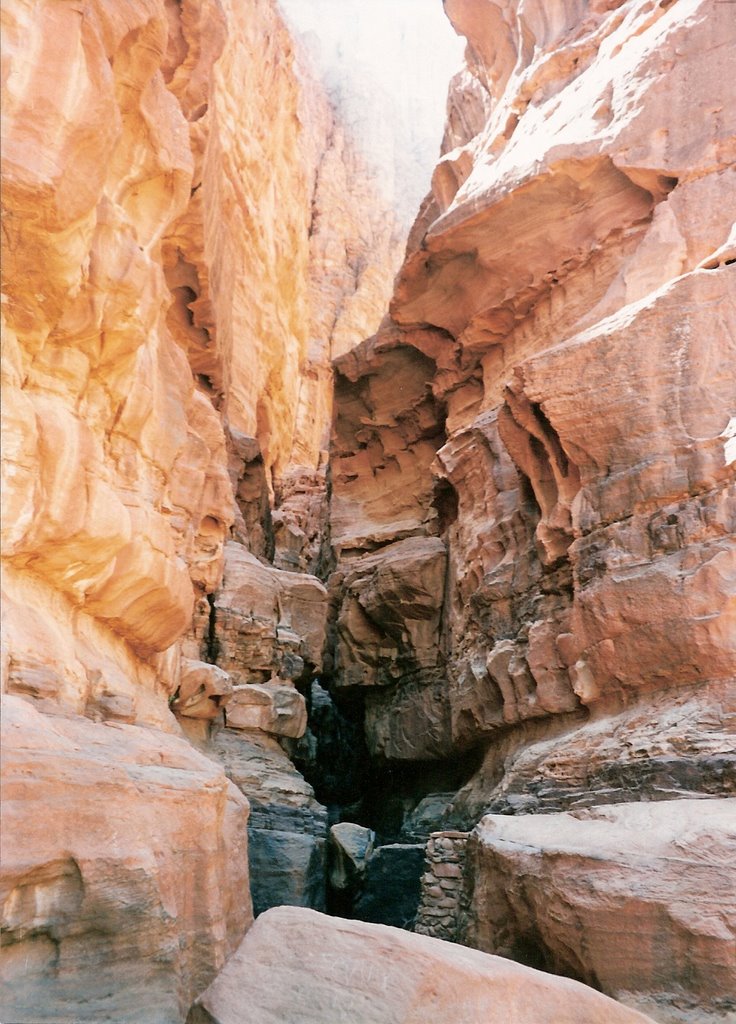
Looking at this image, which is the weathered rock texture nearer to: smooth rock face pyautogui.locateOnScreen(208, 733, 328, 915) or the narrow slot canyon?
the narrow slot canyon

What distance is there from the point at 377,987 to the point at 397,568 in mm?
13530

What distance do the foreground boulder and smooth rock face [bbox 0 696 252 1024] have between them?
69 cm


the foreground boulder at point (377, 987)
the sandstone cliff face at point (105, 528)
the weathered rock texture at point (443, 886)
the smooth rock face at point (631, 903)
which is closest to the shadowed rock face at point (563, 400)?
the smooth rock face at point (631, 903)

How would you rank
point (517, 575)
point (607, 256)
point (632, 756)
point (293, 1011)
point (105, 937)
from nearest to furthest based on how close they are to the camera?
point (293, 1011), point (105, 937), point (632, 756), point (517, 575), point (607, 256)

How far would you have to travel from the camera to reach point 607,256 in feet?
55.6

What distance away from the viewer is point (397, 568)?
20047 mm

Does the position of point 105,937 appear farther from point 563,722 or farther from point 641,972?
point 563,722

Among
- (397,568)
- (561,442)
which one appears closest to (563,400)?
(561,442)

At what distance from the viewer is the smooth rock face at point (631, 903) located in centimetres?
818

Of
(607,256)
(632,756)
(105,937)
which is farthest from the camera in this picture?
(607,256)

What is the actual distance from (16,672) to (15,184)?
4.03m

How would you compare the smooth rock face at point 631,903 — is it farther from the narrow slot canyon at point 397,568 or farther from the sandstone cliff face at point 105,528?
the sandstone cliff face at point 105,528

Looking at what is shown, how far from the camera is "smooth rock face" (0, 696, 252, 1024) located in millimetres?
6621

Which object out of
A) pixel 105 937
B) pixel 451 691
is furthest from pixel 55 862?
pixel 451 691
